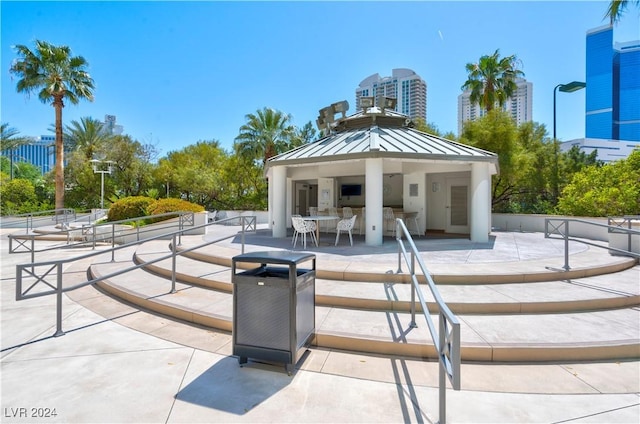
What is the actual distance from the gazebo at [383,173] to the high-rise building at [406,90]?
1841 centimetres

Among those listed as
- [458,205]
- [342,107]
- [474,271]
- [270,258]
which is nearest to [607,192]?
[458,205]

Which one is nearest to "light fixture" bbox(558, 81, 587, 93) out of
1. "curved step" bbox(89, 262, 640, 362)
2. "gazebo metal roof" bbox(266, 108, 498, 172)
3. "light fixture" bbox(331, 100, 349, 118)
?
"gazebo metal roof" bbox(266, 108, 498, 172)

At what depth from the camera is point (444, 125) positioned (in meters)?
23.7

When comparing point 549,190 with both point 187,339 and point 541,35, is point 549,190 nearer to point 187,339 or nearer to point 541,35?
point 541,35

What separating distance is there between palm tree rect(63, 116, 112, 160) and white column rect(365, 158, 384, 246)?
28.7 meters

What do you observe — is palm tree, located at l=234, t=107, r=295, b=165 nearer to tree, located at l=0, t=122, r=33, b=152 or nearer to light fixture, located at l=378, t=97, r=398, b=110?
light fixture, located at l=378, t=97, r=398, b=110

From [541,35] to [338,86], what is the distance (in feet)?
44.0

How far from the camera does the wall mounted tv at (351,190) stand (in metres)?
13.6

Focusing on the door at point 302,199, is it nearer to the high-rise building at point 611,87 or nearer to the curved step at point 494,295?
the curved step at point 494,295

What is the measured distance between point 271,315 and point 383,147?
21.8 ft

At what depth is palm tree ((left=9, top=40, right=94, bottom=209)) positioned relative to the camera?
19.7 metres

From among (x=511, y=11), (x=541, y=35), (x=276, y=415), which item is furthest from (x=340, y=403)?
(x=541, y=35)

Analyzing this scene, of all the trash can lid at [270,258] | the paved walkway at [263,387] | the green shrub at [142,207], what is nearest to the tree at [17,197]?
the green shrub at [142,207]

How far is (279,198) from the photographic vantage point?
1048 cm
